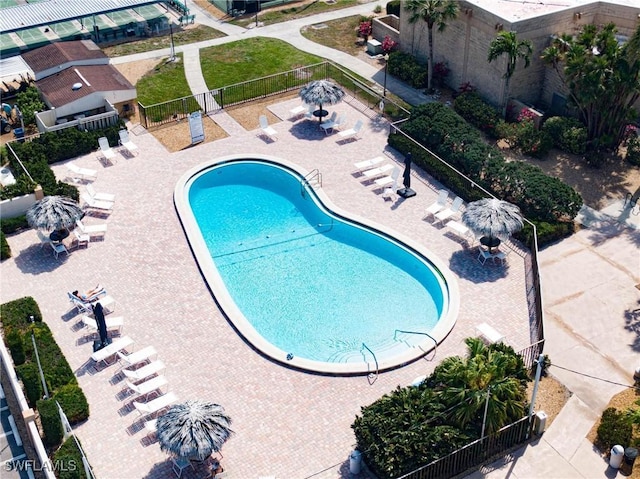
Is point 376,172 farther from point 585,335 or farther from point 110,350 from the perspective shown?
point 110,350

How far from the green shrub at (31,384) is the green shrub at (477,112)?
26861mm

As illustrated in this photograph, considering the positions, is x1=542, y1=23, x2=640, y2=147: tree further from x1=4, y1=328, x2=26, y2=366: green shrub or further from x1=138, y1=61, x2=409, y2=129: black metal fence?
x1=4, y1=328, x2=26, y2=366: green shrub

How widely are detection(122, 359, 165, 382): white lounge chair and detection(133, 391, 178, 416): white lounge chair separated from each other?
3.36ft

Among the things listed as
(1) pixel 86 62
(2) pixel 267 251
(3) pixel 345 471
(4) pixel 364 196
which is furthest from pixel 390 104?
(3) pixel 345 471

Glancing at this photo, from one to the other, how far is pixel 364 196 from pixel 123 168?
12563 mm

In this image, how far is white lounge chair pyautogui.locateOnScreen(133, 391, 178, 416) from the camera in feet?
86.0

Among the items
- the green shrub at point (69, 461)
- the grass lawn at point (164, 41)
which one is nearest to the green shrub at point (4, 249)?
the green shrub at point (69, 461)

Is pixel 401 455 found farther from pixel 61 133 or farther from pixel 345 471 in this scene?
pixel 61 133

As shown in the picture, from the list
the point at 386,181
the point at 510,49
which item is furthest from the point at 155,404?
the point at 510,49

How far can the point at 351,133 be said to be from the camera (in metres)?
42.3

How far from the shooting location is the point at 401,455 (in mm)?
23953

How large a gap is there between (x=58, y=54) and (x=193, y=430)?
1185 inches

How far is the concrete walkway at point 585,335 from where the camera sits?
25.7 meters

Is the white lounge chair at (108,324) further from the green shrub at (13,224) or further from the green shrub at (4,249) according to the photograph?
the green shrub at (13,224)
